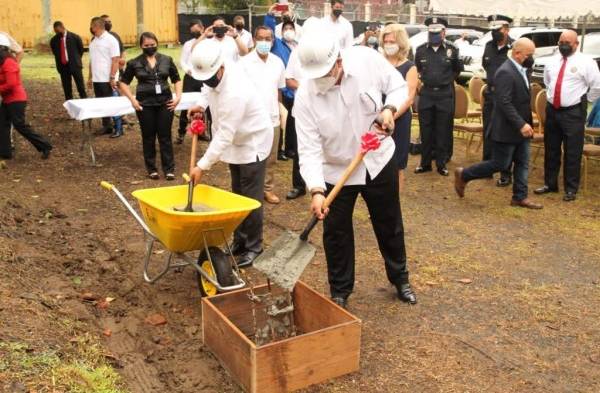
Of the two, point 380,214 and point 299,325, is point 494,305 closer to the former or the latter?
point 380,214

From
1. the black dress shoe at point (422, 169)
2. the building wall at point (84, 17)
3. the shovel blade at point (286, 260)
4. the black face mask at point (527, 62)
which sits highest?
the building wall at point (84, 17)

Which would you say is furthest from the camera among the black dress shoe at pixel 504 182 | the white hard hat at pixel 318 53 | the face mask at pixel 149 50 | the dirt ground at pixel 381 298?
the black dress shoe at pixel 504 182

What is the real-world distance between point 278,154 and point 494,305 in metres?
5.27

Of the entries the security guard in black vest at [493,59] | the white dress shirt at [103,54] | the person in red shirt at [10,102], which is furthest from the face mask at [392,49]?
the white dress shirt at [103,54]

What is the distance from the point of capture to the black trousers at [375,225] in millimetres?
4195

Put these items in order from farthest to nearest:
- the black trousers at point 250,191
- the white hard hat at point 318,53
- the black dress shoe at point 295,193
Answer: the black dress shoe at point 295,193
the black trousers at point 250,191
the white hard hat at point 318,53

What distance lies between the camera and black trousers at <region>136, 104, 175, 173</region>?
8023mm

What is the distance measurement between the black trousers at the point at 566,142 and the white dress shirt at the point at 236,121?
3949mm

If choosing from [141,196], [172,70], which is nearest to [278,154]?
[172,70]

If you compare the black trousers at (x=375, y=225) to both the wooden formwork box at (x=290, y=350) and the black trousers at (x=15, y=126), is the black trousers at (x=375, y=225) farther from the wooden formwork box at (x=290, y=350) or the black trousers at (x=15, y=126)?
the black trousers at (x=15, y=126)

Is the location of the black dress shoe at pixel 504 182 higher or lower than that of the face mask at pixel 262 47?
lower

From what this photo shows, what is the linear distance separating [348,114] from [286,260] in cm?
96

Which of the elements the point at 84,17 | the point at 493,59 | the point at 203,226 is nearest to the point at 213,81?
the point at 203,226

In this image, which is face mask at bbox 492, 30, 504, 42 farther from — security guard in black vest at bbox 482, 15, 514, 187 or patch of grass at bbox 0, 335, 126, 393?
patch of grass at bbox 0, 335, 126, 393
